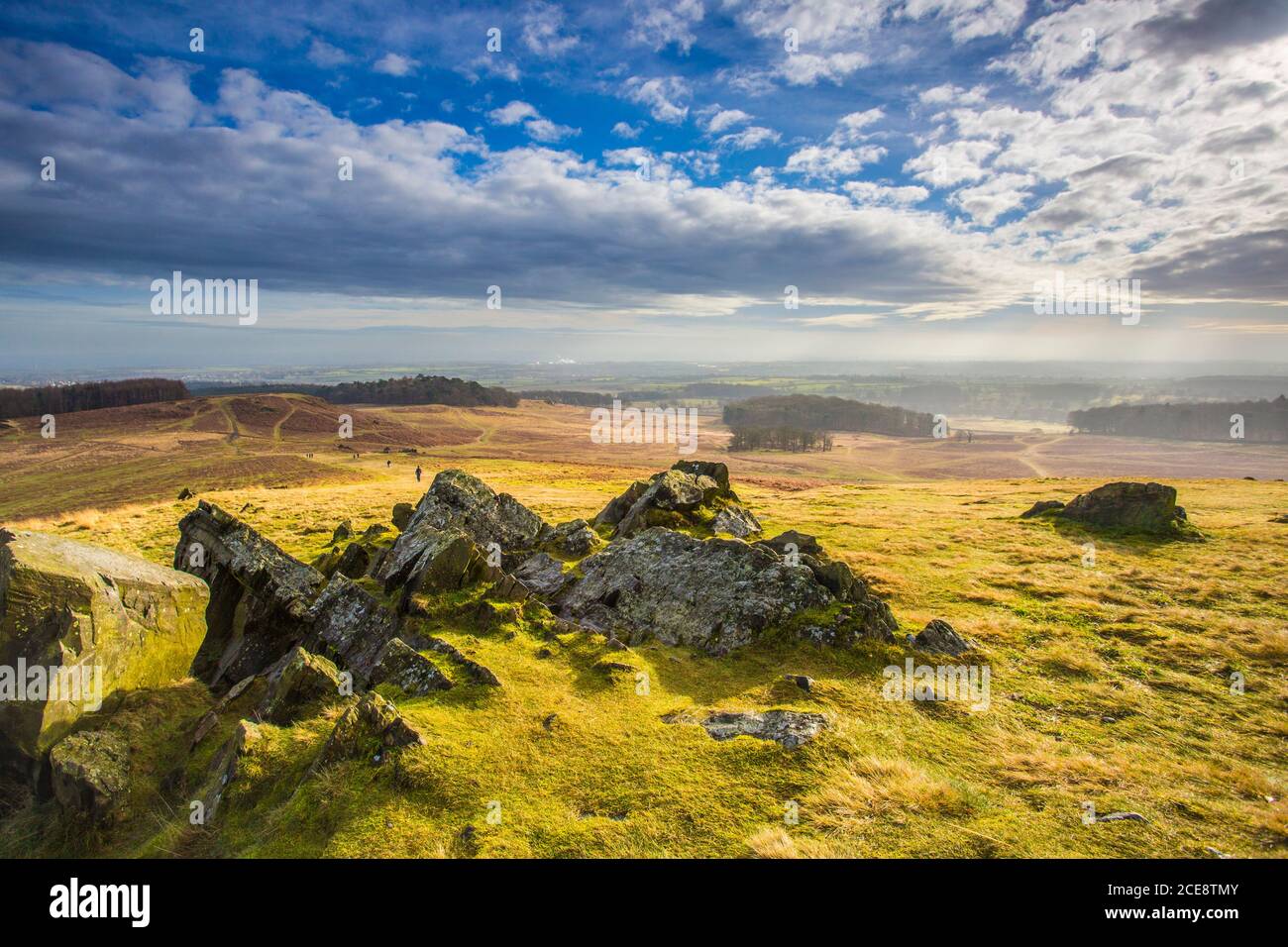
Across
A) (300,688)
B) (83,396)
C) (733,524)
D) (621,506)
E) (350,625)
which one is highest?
(83,396)

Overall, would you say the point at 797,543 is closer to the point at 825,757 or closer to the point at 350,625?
the point at 825,757

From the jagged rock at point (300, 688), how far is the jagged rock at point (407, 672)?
27.4 inches

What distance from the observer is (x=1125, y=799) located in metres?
7.93

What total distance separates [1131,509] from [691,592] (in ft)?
78.5

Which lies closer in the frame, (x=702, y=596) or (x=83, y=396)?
(x=702, y=596)

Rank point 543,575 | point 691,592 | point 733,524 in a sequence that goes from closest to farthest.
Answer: point 691,592 → point 543,575 → point 733,524

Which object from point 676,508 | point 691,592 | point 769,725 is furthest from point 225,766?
point 676,508

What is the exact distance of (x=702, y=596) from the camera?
46.1 feet

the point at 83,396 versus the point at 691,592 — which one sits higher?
the point at 83,396

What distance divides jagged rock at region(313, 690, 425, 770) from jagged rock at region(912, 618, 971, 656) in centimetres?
1043

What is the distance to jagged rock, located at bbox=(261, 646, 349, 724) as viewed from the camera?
9736mm

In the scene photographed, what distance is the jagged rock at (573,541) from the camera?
1911cm

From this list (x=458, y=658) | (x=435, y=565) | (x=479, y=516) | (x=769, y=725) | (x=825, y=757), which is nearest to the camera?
(x=825, y=757)

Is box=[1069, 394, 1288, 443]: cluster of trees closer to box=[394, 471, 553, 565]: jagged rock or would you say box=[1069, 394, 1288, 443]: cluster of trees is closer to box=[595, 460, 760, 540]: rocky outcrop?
box=[595, 460, 760, 540]: rocky outcrop
